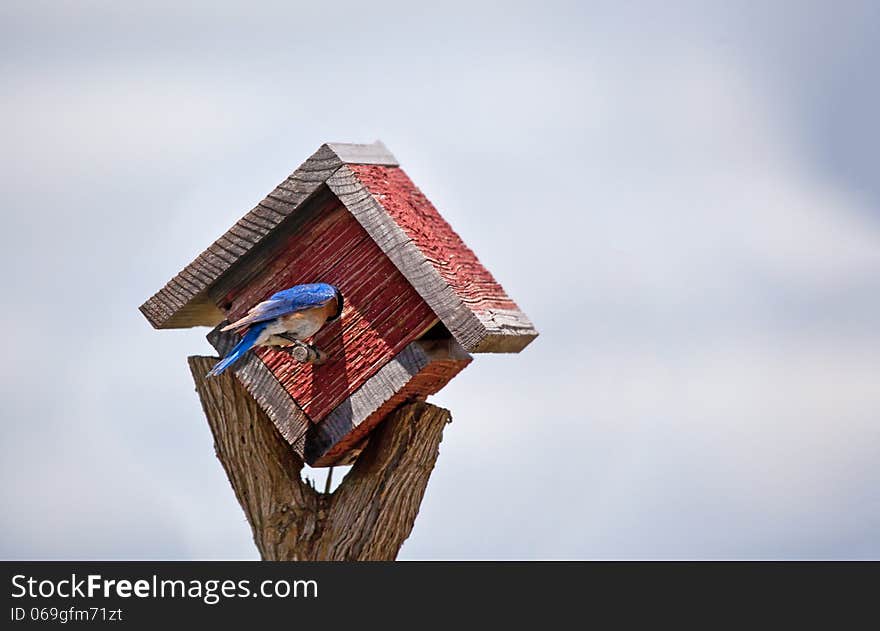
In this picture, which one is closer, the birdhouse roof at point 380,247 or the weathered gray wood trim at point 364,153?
the birdhouse roof at point 380,247

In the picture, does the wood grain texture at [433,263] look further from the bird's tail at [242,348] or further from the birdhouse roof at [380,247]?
the bird's tail at [242,348]

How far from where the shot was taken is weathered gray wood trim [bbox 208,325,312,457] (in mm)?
8672

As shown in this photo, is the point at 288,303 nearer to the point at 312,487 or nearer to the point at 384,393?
the point at 384,393

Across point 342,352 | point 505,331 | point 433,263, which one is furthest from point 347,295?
point 505,331

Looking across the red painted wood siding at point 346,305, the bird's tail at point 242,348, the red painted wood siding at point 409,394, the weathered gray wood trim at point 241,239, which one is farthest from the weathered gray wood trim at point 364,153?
the red painted wood siding at point 409,394

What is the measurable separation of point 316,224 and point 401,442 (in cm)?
106

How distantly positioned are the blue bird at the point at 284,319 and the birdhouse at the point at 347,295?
0.37ft

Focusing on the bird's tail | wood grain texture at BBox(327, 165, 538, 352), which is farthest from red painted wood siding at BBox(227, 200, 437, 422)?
the bird's tail

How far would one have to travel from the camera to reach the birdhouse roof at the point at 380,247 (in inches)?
328

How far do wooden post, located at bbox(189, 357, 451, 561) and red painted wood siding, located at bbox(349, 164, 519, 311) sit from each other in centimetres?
58

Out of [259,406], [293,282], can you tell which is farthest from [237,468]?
[293,282]

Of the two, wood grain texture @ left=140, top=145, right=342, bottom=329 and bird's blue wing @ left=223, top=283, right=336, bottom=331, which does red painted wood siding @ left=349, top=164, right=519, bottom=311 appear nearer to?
wood grain texture @ left=140, top=145, right=342, bottom=329

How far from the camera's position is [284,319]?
848 centimetres
